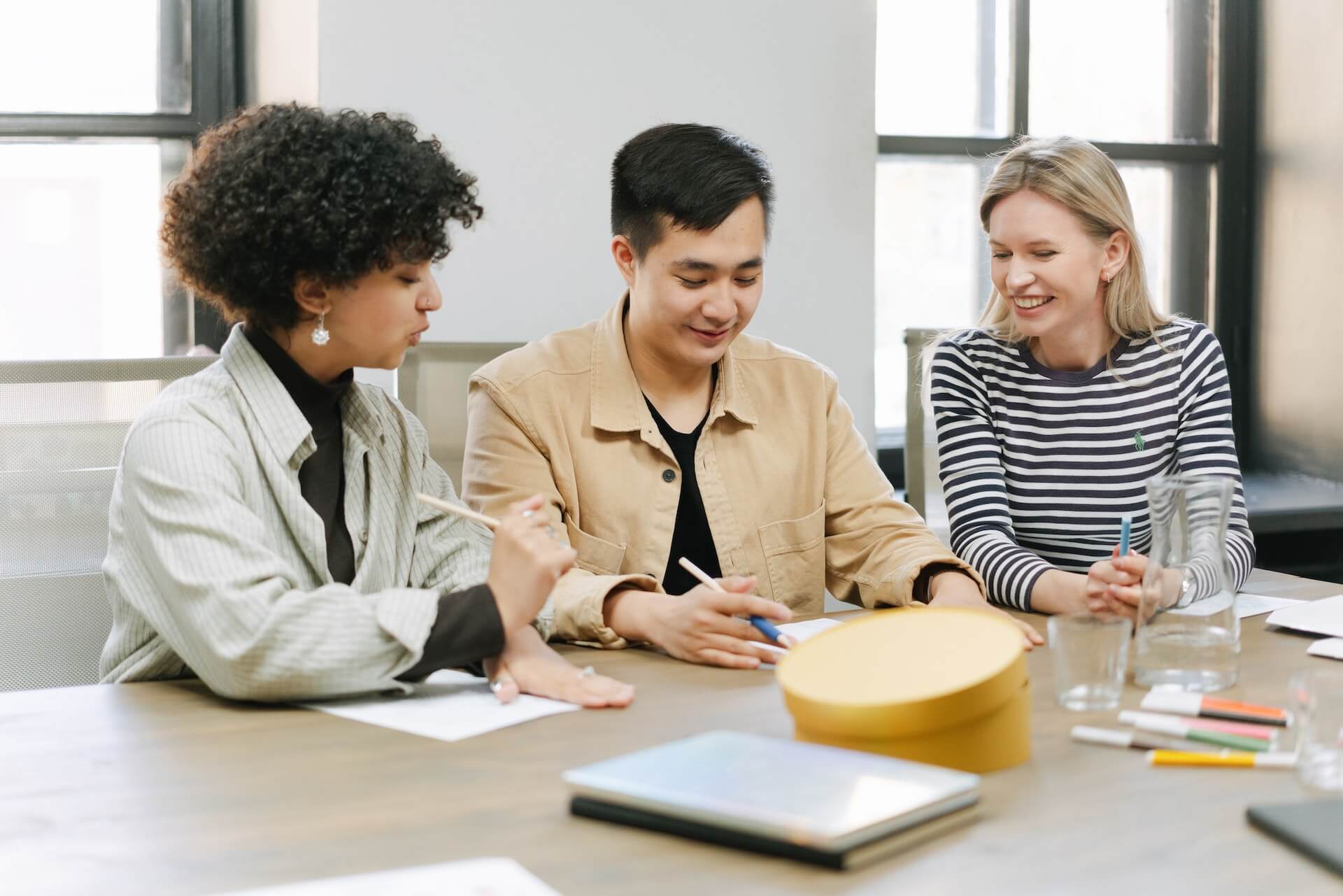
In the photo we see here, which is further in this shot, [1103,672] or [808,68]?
[808,68]

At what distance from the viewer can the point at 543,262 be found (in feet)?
8.36

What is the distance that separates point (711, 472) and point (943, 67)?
180 centimetres

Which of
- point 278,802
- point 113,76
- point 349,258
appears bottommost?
point 278,802

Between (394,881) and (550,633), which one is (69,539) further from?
(394,881)

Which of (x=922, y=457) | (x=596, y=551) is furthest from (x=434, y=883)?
(x=922, y=457)

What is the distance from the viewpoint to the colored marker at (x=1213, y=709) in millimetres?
1124

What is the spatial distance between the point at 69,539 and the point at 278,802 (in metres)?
0.78

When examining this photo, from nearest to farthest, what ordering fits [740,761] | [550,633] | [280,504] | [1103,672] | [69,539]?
[740,761]
[1103,672]
[280,504]
[550,633]
[69,539]

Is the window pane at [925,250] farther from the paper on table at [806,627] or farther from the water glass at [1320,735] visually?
the water glass at [1320,735]

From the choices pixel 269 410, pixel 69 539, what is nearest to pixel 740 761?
pixel 269 410

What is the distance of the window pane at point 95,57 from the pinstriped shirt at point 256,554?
145 cm

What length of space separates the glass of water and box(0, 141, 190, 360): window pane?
6.58 ft

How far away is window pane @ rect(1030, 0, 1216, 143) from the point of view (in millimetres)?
3373

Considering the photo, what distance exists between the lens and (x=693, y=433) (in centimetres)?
194
